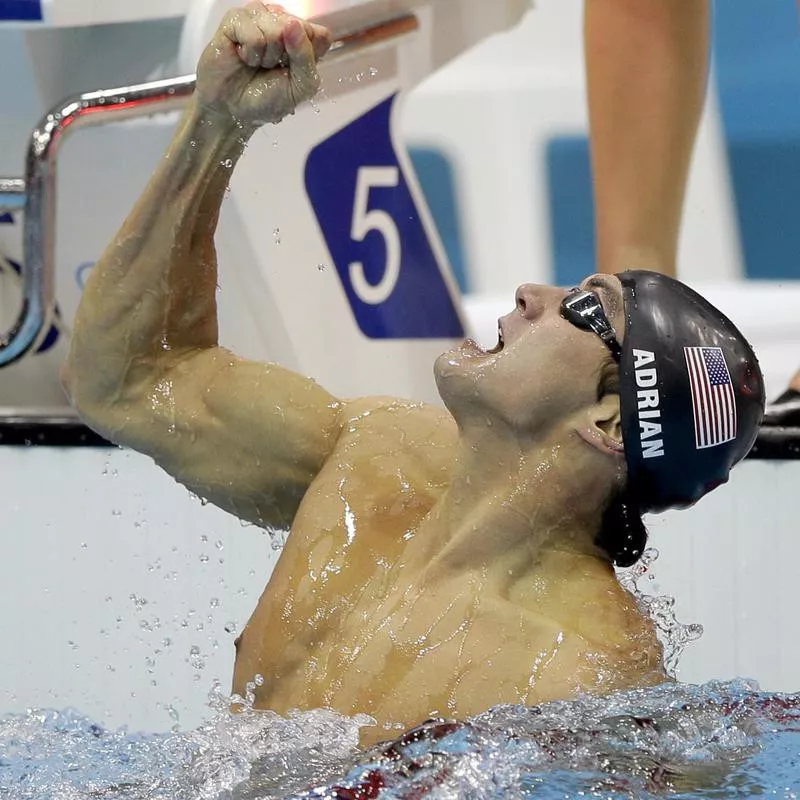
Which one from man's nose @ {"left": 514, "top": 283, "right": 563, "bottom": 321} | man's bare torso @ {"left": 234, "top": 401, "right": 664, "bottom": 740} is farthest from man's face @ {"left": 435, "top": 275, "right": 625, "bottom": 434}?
man's bare torso @ {"left": 234, "top": 401, "right": 664, "bottom": 740}

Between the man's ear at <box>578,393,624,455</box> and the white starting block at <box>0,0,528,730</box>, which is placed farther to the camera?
the white starting block at <box>0,0,528,730</box>

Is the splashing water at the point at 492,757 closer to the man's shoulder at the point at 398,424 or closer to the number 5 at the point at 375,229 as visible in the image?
the man's shoulder at the point at 398,424

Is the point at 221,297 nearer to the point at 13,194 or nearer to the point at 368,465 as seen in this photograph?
the point at 13,194

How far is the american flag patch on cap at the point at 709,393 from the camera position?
4.75 feet

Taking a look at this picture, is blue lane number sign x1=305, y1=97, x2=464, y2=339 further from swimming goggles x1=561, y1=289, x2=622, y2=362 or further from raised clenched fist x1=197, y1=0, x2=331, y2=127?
swimming goggles x1=561, y1=289, x2=622, y2=362

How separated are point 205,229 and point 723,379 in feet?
2.10

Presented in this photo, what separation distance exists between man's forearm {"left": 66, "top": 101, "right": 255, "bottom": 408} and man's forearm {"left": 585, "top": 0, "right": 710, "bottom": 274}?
1130mm

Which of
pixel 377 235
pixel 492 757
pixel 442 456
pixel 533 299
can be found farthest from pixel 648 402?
pixel 377 235

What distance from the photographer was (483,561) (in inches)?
59.5

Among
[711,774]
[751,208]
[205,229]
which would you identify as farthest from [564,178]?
[711,774]

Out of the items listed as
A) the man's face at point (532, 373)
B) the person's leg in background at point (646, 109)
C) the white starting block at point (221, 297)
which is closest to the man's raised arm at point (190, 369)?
the man's face at point (532, 373)

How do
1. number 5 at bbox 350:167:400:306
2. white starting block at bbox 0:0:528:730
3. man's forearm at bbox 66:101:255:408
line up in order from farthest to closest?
1. number 5 at bbox 350:167:400:306
2. white starting block at bbox 0:0:528:730
3. man's forearm at bbox 66:101:255:408

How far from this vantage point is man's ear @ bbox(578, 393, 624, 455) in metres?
1.47

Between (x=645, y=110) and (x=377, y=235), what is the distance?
0.55 m
